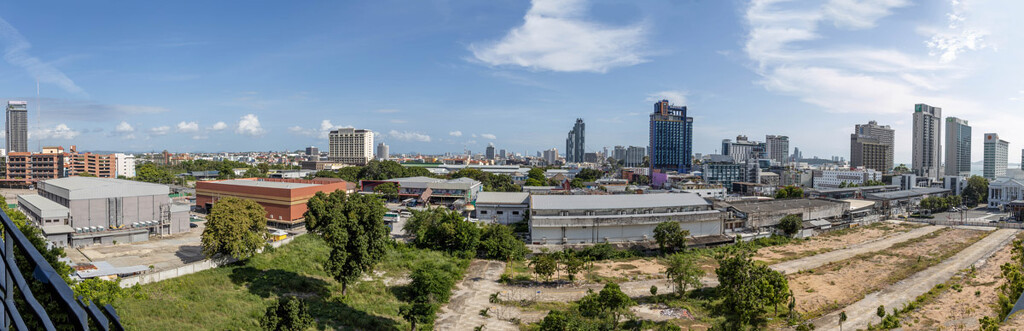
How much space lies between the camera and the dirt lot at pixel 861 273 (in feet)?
50.6

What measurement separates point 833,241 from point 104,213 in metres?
34.7

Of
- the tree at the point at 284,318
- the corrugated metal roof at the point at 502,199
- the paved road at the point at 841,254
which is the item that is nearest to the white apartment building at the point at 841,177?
the paved road at the point at 841,254

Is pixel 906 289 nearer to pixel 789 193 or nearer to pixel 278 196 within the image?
pixel 789 193

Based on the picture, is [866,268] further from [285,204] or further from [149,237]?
[149,237]

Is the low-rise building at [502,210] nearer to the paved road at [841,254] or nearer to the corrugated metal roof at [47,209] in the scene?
the paved road at [841,254]

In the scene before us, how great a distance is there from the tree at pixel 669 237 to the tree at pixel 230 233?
1590 cm

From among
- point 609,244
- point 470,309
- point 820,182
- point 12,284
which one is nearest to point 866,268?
point 609,244

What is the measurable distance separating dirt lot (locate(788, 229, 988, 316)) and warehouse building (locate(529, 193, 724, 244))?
6.01 metres

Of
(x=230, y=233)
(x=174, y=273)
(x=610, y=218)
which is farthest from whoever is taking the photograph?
(x=610, y=218)

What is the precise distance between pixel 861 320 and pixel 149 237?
26207 millimetres

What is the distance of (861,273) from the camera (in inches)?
739

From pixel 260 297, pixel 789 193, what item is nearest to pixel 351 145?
pixel 789 193

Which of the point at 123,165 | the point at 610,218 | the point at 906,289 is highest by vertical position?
the point at 123,165

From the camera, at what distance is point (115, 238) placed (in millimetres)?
18953
